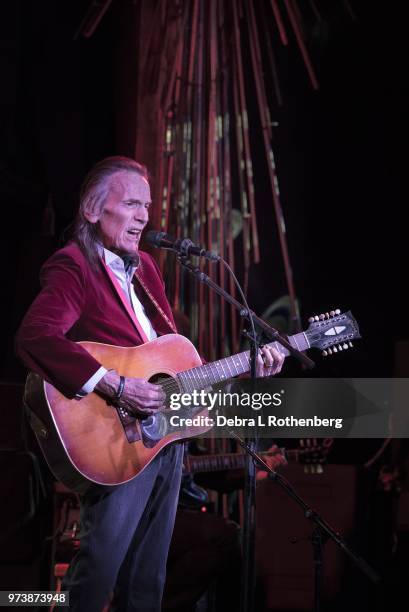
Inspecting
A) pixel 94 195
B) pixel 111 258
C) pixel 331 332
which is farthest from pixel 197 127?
pixel 331 332

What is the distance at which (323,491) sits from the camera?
3.92 meters

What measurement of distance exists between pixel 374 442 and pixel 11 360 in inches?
90.4

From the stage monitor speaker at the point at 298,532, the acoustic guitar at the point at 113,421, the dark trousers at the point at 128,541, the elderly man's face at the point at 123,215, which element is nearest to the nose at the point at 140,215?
the elderly man's face at the point at 123,215

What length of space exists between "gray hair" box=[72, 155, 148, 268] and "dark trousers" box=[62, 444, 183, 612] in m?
0.75

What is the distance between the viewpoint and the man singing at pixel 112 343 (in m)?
2.27

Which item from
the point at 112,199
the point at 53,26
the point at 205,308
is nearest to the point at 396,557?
the point at 205,308

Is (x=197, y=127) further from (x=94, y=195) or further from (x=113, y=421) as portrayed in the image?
(x=113, y=421)

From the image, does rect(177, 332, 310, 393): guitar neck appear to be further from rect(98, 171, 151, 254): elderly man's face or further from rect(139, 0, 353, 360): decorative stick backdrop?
rect(139, 0, 353, 360): decorative stick backdrop

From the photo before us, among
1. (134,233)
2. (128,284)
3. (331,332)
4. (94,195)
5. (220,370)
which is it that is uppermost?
(94,195)

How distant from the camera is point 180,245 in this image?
251 cm

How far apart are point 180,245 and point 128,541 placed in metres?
0.95

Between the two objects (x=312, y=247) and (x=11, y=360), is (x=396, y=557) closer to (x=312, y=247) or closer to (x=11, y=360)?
(x=312, y=247)

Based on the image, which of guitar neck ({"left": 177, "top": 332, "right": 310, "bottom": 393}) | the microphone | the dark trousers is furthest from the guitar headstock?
the dark trousers

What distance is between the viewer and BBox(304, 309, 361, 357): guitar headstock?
2695mm
